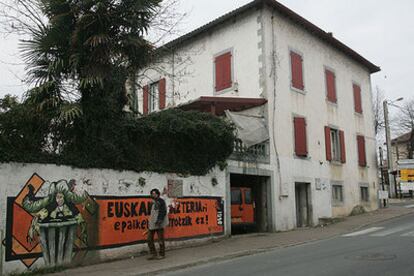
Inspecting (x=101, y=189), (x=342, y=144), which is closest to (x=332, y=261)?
(x=101, y=189)

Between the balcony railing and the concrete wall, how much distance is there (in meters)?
1.44

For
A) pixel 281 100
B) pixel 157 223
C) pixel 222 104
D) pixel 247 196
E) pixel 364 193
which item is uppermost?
pixel 281 100

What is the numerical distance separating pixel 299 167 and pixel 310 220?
2.45m

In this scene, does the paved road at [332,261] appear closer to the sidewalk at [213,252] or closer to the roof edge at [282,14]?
the sidewalk at [213,252]

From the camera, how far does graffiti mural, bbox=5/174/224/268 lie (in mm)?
9484

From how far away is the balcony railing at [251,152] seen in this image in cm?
1603

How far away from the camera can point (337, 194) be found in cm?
2217

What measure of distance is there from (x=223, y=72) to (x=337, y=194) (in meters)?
8.45

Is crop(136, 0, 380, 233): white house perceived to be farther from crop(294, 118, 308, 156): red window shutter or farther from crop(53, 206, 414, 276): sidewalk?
crop(53, 206, 414, 276): sidewalk

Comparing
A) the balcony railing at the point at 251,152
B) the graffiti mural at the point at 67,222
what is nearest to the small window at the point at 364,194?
the balcony railing at the point at 251,152

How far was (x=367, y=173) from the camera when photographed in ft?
82.3

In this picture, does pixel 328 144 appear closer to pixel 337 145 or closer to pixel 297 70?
pixel 337 145

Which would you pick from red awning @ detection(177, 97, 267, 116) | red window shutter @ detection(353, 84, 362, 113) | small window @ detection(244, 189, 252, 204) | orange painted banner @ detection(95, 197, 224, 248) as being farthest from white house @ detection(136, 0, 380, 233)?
orange painted banner @ detection(95, 197, 224, 248)

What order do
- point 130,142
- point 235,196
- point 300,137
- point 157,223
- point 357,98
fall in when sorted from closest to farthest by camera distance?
point 157,223 < point 130,142 < point 235,196 < point 300,137 < point 357,98
